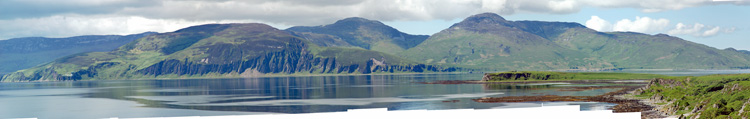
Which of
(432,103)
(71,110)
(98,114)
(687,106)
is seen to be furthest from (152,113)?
(687,106)

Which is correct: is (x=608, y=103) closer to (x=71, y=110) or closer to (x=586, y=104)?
(x=586, y=104)

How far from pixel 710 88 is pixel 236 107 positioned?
86.2 m

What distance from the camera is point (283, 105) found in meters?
137

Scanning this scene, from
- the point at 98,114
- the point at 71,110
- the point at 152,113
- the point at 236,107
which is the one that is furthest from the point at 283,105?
the point at 71,110

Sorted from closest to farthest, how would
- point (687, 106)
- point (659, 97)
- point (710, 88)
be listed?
point (687, 106), point (710, 88), point (659, 97)

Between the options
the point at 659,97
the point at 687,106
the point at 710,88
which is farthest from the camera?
the point at 659,97

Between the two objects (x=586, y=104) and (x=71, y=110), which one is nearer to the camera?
(x=586, y=104)

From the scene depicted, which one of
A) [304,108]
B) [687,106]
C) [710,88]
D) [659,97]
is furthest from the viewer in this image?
[304,108]

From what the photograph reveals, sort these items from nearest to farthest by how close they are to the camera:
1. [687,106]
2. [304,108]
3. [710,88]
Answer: [687,106] → [710,88] → [304,108]

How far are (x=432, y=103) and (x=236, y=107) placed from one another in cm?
3957

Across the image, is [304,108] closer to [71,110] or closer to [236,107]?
[236,107]

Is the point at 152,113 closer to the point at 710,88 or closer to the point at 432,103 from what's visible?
the point at 432,103

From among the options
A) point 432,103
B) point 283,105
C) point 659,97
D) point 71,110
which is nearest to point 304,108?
point 283,105

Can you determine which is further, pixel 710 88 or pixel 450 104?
pixel 450 104
